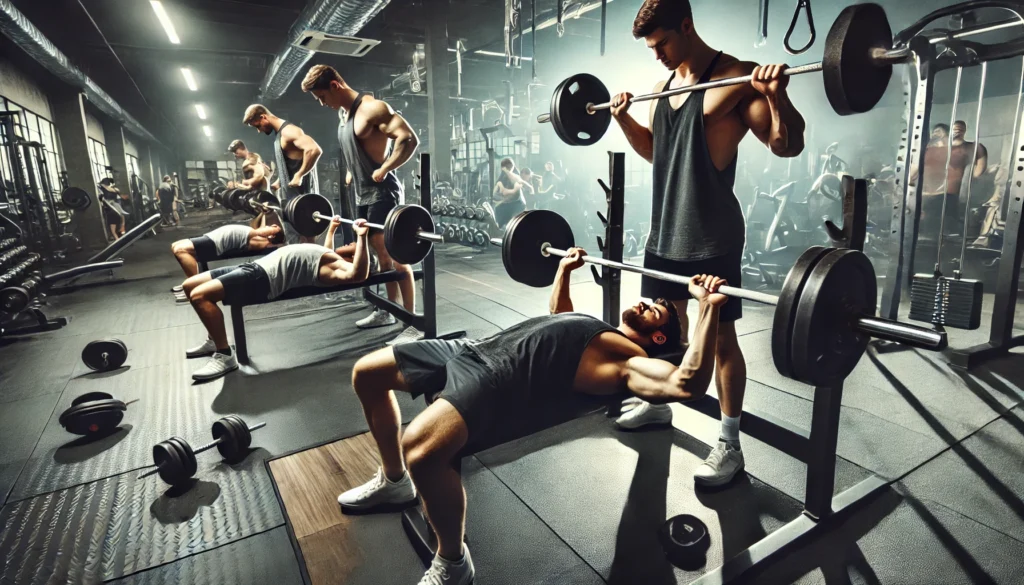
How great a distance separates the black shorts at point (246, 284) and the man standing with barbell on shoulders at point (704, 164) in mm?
1795

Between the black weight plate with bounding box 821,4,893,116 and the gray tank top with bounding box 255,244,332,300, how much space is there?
218 centimetres

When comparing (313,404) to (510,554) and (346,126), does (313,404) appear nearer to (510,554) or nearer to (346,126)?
(510,554)

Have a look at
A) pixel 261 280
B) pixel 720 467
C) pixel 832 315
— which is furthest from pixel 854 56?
pixel 261 280

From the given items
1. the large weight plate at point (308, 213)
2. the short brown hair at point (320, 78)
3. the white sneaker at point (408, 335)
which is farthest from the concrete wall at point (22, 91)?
the white sneaker at point (408, 335)

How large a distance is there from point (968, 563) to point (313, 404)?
2050 millimetres

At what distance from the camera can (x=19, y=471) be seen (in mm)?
1668

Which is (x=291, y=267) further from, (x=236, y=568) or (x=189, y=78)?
(x=189, y=78)

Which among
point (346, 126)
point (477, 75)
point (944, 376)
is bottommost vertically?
point (944, 376)

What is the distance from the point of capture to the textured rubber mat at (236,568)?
119cm

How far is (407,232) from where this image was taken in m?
2.35

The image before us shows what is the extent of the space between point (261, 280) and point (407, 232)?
729 millimetres

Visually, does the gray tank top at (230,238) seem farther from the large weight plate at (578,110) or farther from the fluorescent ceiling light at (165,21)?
the fluorescent ceiling light at (165,21)

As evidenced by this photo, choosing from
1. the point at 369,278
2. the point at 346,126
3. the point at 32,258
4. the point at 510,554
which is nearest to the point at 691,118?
the point at 510,554

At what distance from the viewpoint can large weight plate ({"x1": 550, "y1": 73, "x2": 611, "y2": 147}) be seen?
1.76m
